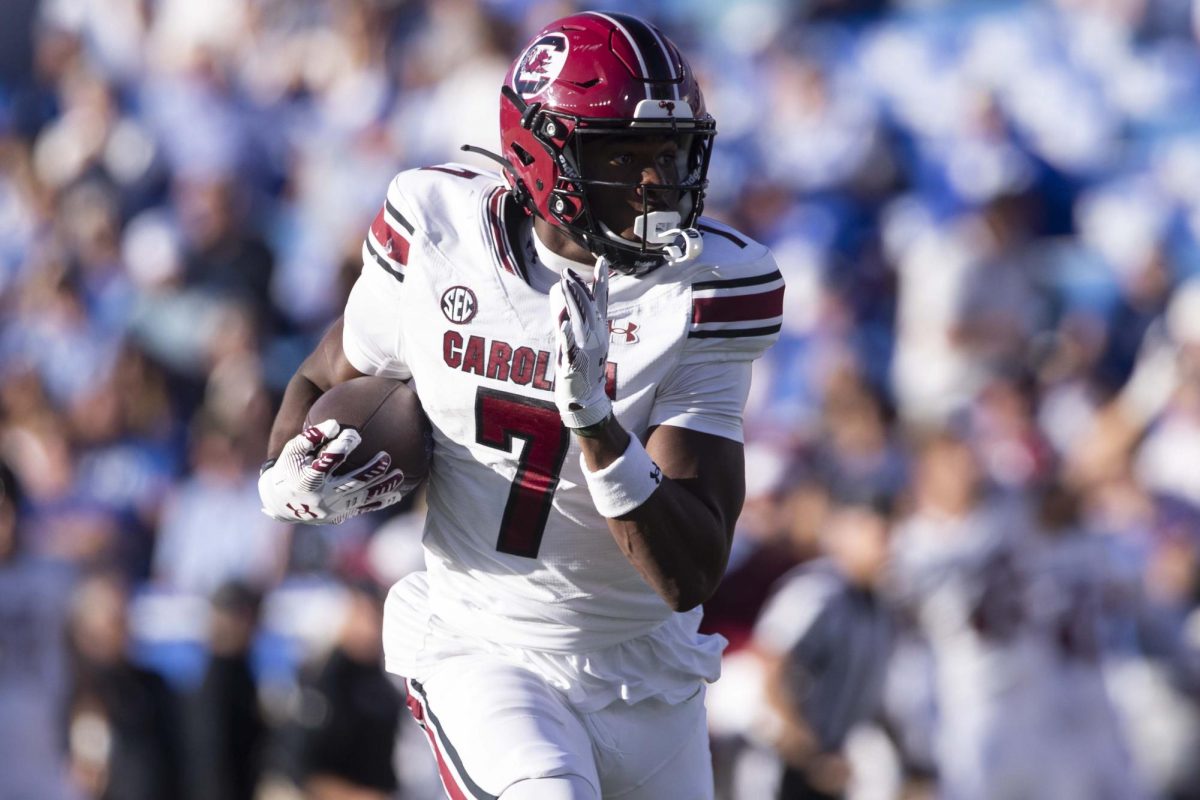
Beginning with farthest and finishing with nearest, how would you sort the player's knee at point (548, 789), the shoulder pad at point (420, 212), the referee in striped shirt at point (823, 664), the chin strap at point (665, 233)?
the referee in striped shirt at point (823, 664), the shoulder pad at point (420, 212), the chin strap at point (665, 233), the player's knee at point (548, 789)

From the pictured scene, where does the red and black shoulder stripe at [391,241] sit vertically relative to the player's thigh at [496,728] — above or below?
above

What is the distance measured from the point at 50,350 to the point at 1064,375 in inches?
190

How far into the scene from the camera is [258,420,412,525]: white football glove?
126 inches

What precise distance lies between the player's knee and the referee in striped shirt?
275 cm

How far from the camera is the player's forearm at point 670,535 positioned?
298cm

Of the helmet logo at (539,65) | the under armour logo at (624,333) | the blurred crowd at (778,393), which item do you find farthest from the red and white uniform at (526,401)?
the blurred crowd at (778,393)

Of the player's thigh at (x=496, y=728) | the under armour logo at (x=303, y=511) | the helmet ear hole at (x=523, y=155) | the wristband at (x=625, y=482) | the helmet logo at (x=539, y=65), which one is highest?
the helmet logo at (x=539, y=65)

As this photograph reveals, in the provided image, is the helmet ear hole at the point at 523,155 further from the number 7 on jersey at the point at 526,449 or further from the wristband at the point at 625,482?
the wristband at the point at 625,482

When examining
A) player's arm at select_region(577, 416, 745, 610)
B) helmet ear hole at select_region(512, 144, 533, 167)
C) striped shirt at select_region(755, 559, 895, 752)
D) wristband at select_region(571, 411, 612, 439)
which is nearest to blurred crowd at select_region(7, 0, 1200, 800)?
striped shirt at select_region(755, 559, 895, 752)

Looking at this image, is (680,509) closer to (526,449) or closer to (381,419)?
(526,449)

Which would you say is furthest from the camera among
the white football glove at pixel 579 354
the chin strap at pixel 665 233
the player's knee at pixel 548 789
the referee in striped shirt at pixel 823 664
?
the referee in striped shirt at pixel 823 664

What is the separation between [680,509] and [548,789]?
0.54m

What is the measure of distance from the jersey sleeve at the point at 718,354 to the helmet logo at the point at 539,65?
496mm

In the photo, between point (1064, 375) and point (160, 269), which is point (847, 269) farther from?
point (160, 269)
